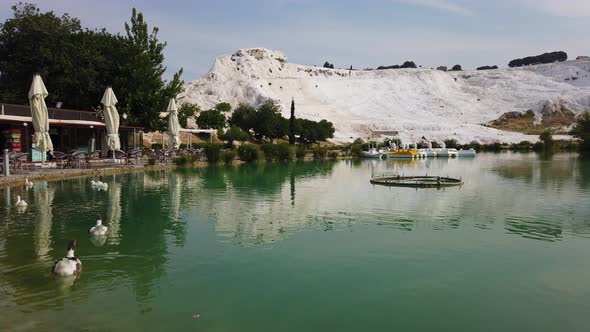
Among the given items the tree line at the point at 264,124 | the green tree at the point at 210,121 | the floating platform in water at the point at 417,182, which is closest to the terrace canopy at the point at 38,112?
the floating platform in water at the point at 417,182

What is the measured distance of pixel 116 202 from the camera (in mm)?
14648

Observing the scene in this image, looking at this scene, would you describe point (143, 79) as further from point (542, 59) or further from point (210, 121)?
point (542, 59)

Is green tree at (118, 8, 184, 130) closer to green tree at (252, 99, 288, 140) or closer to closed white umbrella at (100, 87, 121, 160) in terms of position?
closed white umbrella at (100, 87, 121, 160)

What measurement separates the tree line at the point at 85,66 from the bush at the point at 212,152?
4.39 m

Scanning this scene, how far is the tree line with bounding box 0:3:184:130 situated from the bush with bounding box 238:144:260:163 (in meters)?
5.79

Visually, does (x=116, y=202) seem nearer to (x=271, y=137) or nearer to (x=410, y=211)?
(x=410, y=211)

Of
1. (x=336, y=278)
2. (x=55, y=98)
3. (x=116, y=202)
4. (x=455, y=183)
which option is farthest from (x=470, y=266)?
(x=55, y=98)

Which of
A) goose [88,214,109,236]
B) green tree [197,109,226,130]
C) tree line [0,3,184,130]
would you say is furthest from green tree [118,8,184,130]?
green tree [197,109,226,130]

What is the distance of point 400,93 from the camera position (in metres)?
123

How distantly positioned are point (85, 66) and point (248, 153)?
479 inches

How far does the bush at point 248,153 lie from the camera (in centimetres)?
3488

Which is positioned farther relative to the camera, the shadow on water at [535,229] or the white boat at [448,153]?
the white boat at [448,153]

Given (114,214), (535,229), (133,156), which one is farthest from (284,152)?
(535,229)

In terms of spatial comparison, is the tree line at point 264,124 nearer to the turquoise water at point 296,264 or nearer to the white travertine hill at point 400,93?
the white travertine hill at point 400,93
